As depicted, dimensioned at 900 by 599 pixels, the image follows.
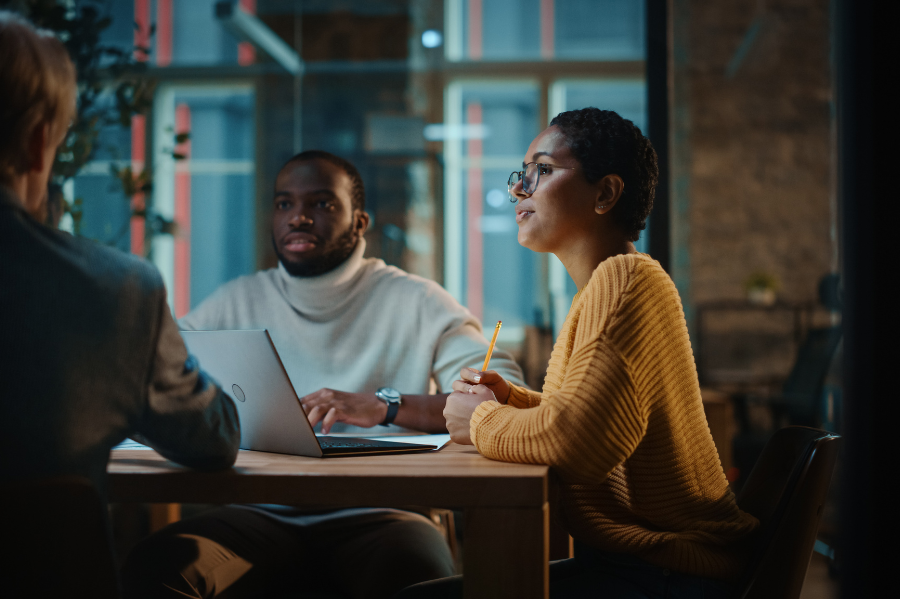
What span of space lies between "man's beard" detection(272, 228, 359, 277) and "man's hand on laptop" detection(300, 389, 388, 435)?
1.51ft

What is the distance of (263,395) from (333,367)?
2.13ft

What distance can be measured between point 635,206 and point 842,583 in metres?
0.73

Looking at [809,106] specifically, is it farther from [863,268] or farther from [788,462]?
[863,268]

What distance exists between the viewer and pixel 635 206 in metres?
1.17

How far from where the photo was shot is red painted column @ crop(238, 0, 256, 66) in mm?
4129

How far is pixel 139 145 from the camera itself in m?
3.16

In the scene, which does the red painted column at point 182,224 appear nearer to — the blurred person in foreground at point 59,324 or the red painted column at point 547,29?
the red painted column at point 547,29

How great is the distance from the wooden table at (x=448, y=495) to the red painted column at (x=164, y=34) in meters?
3.62

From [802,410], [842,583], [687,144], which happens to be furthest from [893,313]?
[687,144]

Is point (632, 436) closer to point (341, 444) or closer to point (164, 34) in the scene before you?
point (341, 444)

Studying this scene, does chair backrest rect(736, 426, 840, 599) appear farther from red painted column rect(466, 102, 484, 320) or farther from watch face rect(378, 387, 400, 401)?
red painted column rect(466, 102, 484, 320)

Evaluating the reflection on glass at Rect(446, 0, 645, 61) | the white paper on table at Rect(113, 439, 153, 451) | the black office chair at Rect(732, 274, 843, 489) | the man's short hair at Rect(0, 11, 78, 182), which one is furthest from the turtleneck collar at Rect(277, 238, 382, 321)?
the reflection on glass at Rect(446, 0, 645, 61)

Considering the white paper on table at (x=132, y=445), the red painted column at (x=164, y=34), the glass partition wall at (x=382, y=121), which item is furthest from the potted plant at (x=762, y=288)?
the white paper on table at (x=132, y=445)

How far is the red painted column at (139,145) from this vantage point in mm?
2796
